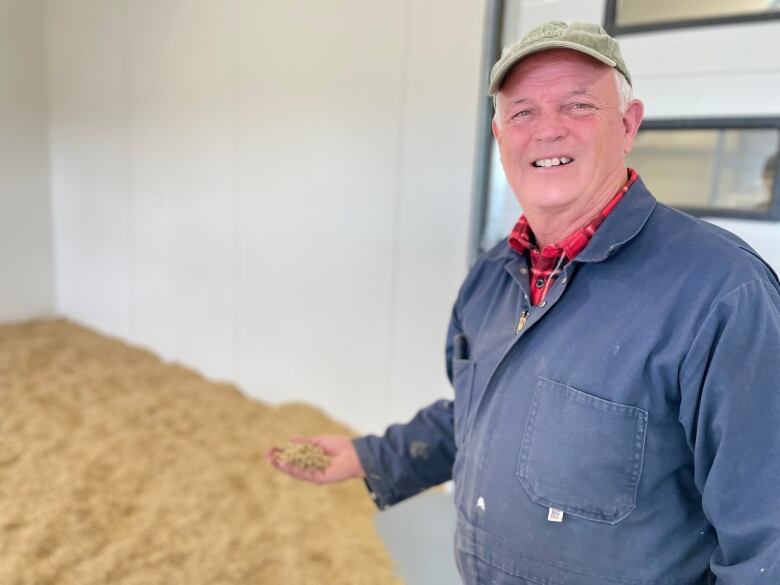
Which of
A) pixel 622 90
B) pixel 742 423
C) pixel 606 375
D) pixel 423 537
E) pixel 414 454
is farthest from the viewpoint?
pixel 423 537

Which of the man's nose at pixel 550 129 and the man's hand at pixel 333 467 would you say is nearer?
the man's nose at pixel 550 129

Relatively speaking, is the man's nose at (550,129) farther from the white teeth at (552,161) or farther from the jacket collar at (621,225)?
Answer: the jacket collar at (621,225)

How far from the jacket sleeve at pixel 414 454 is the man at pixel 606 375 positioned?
0.57 feet

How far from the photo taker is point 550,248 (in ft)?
3.02

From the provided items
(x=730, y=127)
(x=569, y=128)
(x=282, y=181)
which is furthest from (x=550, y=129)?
(x=282, y=181)

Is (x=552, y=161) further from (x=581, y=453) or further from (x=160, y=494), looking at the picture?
(x=160, y=494)

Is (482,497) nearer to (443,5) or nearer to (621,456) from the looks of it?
(621,456)

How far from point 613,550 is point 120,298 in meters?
3.76

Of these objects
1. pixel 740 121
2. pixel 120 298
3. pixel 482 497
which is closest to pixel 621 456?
pixel 482 497

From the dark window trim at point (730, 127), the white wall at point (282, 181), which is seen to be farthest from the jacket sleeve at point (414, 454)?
the white wall at point (282, 181)

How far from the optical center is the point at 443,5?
212 cm

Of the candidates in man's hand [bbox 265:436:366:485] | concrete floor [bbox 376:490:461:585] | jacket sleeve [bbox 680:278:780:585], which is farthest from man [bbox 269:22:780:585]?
concrete floor [bbox 376:490:461:585]

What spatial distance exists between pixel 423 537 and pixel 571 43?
67.6 inches

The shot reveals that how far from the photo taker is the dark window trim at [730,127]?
1517 mm
